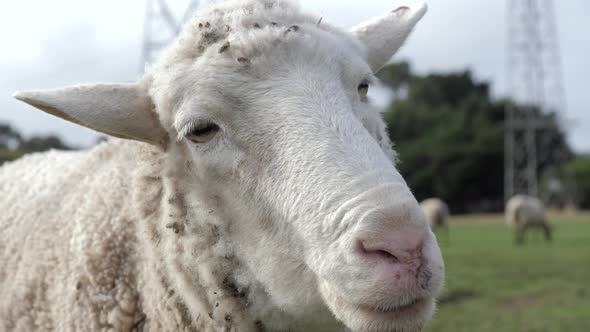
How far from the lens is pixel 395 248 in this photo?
7.00 feet

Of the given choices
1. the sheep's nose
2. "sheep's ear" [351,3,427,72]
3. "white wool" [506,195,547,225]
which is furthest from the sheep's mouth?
"white wool" [506,195,547,225]

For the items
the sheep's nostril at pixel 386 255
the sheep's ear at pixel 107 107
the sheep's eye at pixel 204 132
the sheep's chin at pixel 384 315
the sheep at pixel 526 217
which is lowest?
the sheep at pixel 526 217

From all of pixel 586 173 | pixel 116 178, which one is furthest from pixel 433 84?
pixel 116 178

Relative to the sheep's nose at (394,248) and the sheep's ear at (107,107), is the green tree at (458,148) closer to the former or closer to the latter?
the sheep's ear at (107,107)

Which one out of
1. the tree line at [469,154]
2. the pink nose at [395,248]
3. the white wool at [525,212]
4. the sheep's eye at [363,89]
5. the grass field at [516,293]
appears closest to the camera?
the pink nose at [395,248]

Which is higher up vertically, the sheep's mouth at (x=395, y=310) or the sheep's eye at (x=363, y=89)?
the sheep's eye at (x=363, y=89)

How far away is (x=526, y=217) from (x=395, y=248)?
25.2 meters

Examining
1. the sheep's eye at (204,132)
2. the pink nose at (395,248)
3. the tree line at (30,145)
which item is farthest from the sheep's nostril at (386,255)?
the tree line at (30,145)

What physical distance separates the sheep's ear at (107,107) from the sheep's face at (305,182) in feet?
0.47

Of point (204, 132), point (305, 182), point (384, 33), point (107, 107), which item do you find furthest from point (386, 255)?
point (384, 33)

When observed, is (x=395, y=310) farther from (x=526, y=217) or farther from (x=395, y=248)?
(x=526, y=217)

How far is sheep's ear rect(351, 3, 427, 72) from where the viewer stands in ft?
11.0

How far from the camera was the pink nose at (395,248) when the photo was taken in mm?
2137

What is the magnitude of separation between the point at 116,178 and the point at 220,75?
1014 millimetres
